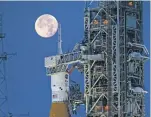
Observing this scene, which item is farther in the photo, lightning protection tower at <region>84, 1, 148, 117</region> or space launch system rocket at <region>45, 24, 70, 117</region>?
space launch system rocket at <region>45, 24, 70, 117</region>

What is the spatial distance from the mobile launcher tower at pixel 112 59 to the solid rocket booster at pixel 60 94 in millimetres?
2102

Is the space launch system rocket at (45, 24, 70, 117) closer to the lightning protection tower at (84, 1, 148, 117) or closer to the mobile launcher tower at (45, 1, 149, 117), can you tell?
the mobile launcher tower at (45, 1, 149, 117)

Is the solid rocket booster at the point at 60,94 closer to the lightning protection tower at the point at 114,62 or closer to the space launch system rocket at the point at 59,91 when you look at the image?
the space launch system rocket at the point at 59,91

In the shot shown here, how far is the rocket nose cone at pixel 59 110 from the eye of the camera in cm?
10338

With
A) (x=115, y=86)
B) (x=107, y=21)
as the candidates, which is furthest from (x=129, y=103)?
(x=107, y=21)

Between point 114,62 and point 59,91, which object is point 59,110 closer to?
point 59,91

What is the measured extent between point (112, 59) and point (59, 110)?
36.6ft

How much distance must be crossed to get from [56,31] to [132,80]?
1498 centimetres

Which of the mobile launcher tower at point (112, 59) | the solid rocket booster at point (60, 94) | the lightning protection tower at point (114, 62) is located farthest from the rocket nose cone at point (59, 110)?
the lightning protection tower at point (114, 62)

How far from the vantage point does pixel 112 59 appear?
9650 cm

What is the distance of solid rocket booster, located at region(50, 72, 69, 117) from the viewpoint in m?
103

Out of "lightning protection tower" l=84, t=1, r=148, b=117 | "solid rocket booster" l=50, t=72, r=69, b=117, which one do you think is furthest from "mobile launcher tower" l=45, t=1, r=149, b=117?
"solid rocket booster" l=50, t=72, r=69, b=117

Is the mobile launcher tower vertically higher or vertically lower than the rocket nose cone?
higher

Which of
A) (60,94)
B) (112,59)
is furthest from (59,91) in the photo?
(112,59)
